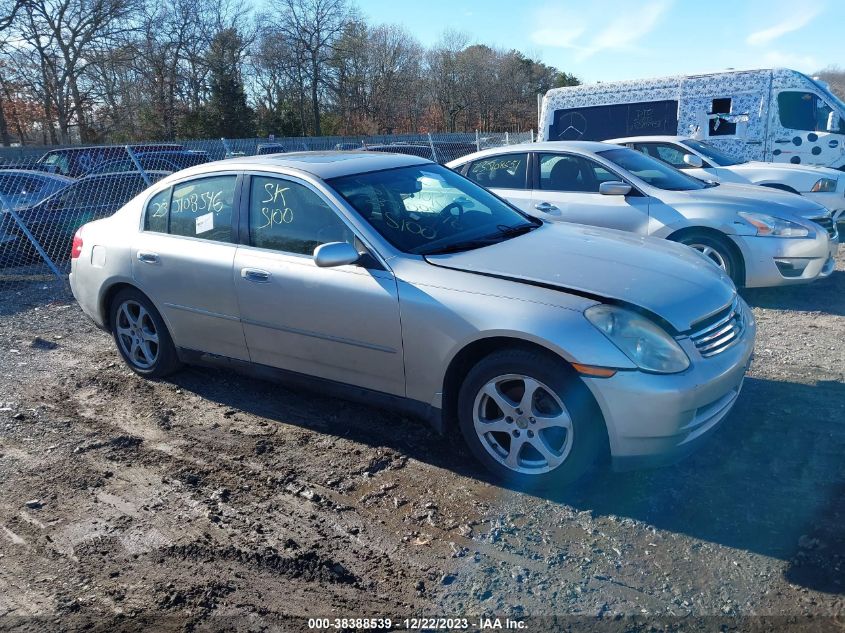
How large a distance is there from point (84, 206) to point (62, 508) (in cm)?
878

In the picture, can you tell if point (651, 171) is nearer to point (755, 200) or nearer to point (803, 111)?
point (755, 200)

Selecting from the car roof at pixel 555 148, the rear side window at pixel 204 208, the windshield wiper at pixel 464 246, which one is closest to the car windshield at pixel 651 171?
the car roof at pixel 555 148

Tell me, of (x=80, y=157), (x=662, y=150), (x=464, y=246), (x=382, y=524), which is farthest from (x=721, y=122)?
(x=80, y=157)

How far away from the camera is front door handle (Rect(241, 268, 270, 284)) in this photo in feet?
14.5

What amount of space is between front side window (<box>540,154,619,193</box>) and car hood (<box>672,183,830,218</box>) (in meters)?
Result: 0.70

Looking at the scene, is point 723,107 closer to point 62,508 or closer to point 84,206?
point 84,206

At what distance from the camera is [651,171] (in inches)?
294

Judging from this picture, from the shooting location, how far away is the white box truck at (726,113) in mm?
12180

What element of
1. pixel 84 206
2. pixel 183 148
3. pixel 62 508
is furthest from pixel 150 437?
pixel 183 148

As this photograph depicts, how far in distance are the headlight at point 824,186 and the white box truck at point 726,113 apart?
2385mm

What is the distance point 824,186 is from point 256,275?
894 cm

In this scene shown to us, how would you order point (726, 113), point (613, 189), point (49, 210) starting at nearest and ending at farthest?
1. point (613, 189)
2. point (49, 210)
3. point (726, 113)

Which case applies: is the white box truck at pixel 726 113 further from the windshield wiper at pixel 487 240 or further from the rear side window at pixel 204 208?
the rear side window at pixel 204 208

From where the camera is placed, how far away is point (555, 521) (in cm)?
339
